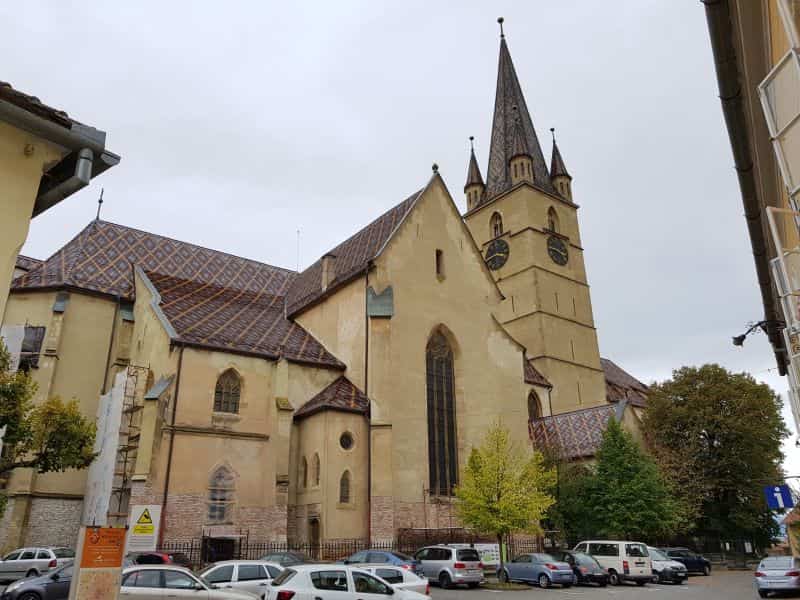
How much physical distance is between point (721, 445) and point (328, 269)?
79.1ft

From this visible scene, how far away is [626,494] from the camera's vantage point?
27.4m

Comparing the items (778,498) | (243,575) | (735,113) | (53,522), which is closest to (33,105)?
(735,113)

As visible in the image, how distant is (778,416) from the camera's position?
3647 cm

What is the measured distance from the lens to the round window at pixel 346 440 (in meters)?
24.5

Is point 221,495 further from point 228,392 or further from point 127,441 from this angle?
point 127,441

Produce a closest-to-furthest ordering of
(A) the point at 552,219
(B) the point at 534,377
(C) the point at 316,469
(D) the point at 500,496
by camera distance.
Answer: (D) the point at 500,496
(C) the point at 316,469
(B) the point at 534,377
(A) the point at 552,219

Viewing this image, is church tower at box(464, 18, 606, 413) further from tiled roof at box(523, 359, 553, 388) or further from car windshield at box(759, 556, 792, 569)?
car windshield at box(759, 556, 792, 569)

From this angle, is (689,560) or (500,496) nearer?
(500,496)

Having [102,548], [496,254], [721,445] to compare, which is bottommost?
[102,548]

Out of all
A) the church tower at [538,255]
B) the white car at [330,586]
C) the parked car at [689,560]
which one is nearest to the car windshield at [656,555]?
the parked car at [689,560]

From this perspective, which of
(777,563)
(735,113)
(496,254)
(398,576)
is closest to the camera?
(735,113)

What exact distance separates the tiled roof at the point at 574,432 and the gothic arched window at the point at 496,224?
20.1 m

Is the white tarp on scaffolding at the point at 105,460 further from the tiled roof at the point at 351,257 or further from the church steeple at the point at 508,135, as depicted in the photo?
the church steeple at the point at 508,135

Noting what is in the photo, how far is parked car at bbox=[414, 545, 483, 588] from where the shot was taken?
62.6 ft
